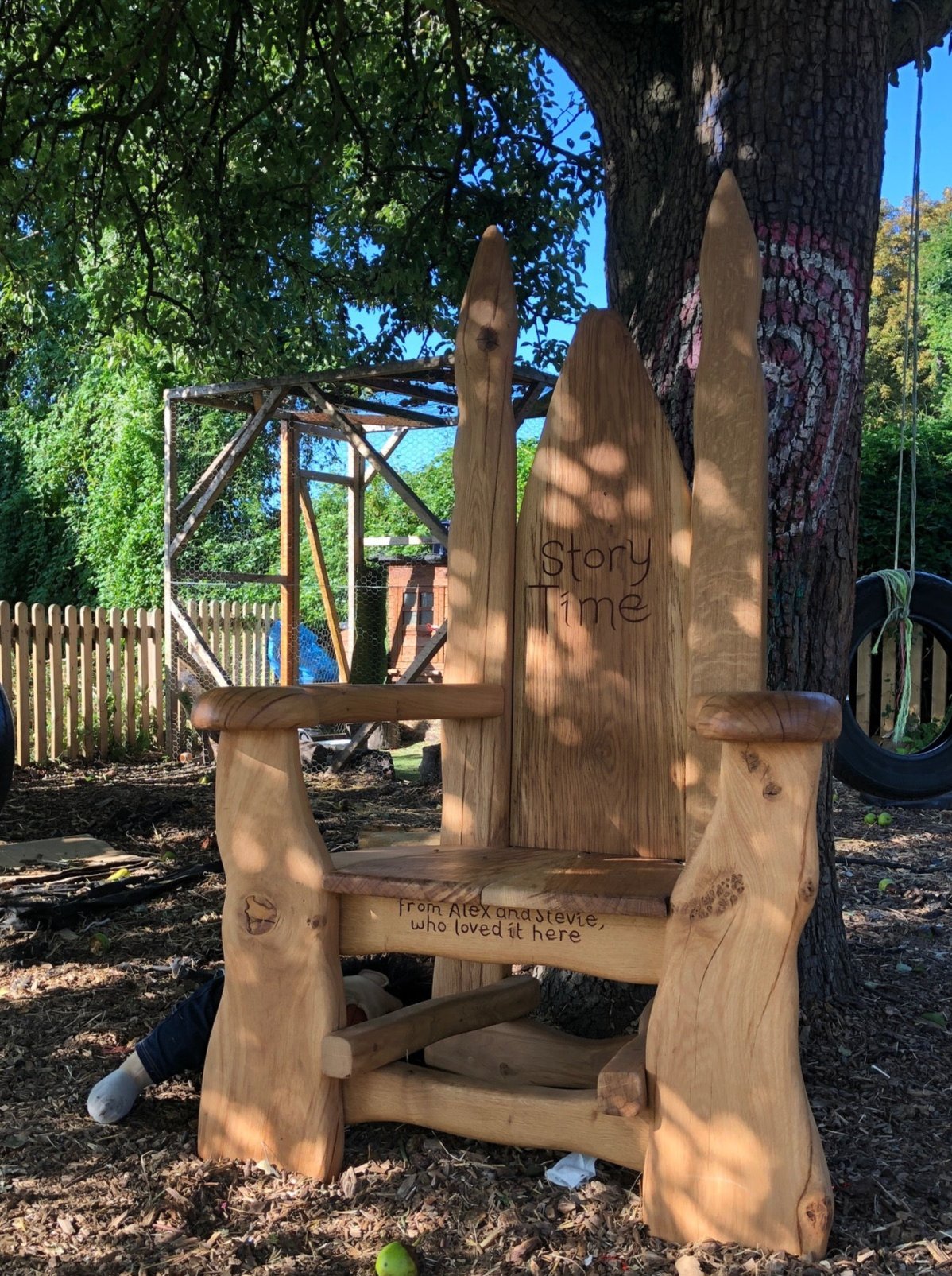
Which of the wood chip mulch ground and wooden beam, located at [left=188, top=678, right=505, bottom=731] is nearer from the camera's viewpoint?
the wood chip mulch ground

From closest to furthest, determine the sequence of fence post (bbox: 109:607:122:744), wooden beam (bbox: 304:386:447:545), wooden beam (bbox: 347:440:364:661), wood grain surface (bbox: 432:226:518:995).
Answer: wood grain surface (bbox: 432:226:518:995)
wooden beam (bbox: 304:386:447:545)
fence post (bbox: 109:607:122:744)
wooden beam (bbox: 347:440:364:661)

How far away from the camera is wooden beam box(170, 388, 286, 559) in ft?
27.4

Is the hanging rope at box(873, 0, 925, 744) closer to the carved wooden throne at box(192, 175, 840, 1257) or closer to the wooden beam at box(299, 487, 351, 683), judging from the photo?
the carved wooden throne at box(192, 175, 840, 1257)

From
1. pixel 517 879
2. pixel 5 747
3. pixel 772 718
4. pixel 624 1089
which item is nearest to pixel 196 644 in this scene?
pixel 5 747

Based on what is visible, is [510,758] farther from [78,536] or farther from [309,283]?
[78,536]

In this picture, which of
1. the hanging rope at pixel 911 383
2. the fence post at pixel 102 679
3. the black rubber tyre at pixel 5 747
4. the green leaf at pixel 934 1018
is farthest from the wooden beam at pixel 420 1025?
the fence post at pixel 102 679

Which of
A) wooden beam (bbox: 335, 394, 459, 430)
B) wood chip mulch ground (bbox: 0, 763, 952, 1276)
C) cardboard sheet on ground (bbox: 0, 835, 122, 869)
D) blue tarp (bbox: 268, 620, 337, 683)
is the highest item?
wooden beam (bbox: 335, 394, 459, 430)

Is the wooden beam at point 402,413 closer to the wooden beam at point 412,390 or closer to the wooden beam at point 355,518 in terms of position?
the wooden beam at point 412,390

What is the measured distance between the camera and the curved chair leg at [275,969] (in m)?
2.05

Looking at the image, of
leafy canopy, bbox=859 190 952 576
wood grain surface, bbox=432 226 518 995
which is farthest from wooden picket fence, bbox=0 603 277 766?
wood grain surface, bbox=432 226 518 995

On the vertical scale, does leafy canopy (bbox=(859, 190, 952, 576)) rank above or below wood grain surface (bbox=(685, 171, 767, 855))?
above

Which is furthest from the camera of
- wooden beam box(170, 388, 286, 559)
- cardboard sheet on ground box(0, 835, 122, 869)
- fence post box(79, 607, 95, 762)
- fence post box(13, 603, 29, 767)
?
fence post box(79, 607, 95, 762)

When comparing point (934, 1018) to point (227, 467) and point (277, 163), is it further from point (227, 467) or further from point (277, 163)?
point (227, 467)

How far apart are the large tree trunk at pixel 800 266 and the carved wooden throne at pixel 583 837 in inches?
17.1
